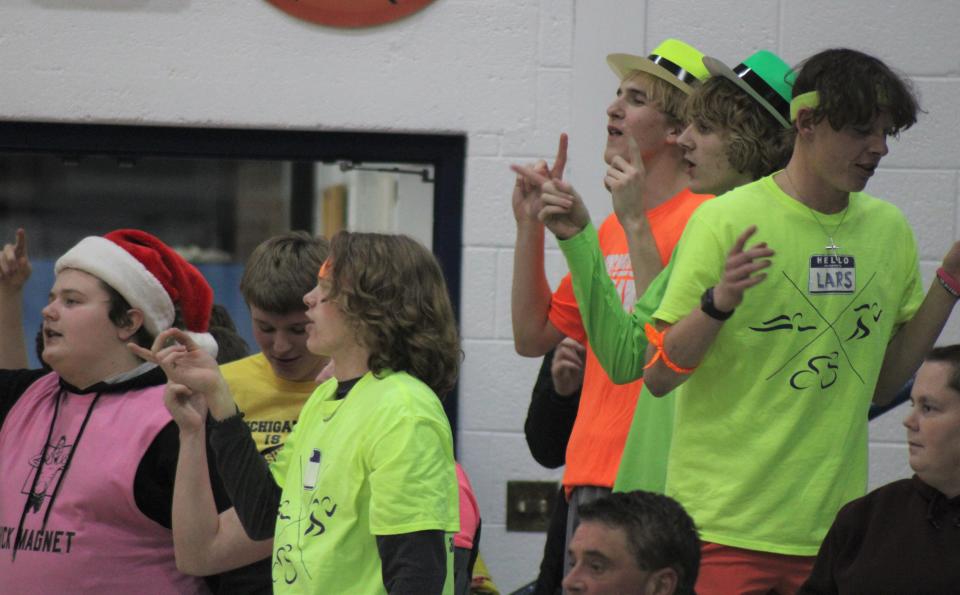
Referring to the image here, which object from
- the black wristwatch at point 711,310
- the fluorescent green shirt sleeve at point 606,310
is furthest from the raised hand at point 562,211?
the black wristwatch at point 711,310

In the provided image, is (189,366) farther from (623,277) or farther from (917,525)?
(917,525)

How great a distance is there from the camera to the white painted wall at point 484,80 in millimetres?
3967

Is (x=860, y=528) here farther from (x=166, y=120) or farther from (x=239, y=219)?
(x=239, y=219)

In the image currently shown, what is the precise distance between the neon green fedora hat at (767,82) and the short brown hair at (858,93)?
8.7 inches

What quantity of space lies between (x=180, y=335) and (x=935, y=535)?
1.32m

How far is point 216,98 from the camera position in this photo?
3.99 metres

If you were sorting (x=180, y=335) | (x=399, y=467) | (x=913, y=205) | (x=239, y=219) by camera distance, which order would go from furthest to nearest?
(x=239, y=219) → (x=913, y=205) → (x=180, y=335) → (x=399, y=467)

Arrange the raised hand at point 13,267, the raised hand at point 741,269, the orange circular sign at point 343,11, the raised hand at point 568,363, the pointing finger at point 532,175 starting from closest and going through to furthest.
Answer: the raised hand at point 741,269, the pointing finger at point 532,175, the raised hand at point 568,363, the raised hand at point 13,267, the orange circular sign at point 343,11

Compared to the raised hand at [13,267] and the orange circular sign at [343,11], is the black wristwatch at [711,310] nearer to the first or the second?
the raised hand at [13,267]

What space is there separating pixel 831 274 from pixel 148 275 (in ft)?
4.53

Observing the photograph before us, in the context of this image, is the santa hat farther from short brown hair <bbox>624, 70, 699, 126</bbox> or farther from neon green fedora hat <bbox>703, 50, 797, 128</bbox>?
neon green fedora hat <bbox>703, 50, 797, 128</bbox>

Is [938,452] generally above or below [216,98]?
below

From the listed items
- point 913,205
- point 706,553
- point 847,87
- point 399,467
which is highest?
point 847,87

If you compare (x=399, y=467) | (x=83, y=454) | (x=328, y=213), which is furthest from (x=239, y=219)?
(x=399, y=467)
